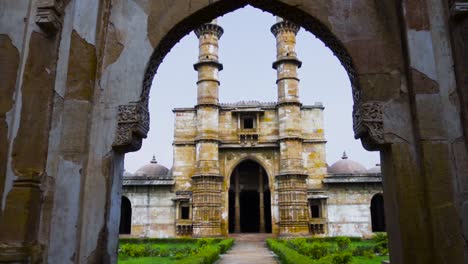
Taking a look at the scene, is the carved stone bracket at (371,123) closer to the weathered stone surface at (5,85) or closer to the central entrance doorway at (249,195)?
the weathered stone surface at (5,85)

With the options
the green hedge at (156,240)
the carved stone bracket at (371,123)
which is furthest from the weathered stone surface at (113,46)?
the green hedge at (156,240)

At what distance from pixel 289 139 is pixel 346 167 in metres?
6.12

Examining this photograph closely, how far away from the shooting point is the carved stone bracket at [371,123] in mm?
3796

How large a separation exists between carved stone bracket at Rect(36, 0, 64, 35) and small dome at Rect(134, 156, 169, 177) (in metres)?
25.4

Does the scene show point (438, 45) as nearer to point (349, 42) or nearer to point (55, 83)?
point (349, 42)

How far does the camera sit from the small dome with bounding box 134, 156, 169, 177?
94.5 ft

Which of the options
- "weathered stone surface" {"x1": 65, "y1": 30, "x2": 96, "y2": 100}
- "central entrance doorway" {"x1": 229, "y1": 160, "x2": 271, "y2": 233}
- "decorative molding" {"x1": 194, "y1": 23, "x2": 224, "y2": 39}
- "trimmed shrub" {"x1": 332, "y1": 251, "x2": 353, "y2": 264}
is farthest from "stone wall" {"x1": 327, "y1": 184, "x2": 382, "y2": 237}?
"weathered stone surface" {"x1": 65, "y1": 30, "x2": 96, "y2": 100}

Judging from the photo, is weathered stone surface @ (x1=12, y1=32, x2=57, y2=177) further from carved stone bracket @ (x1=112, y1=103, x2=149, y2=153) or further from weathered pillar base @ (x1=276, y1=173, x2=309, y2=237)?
weathered pillar base @ (x1=276, y1=173, x2=309, y2=237)

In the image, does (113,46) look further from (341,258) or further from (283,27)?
(283,27)

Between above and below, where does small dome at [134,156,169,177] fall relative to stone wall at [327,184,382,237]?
above

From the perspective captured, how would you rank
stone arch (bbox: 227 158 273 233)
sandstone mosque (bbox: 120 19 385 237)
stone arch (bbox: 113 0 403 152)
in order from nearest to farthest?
stone arch (bbox: 113 0 403 152)
sandstone mosque (bbox: 120 19 385 237)
stone arch (bbox: 227 158 273 233)

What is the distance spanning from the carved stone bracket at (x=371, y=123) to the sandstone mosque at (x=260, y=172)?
19985mm

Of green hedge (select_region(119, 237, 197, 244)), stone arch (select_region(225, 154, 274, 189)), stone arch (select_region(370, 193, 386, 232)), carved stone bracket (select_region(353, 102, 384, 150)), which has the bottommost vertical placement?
green hedge (select_region(119, 237, 197, 244))

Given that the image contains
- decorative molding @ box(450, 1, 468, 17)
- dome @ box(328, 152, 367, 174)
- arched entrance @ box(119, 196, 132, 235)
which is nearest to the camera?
decorative molding @ box(450, 1, 468, 17)
